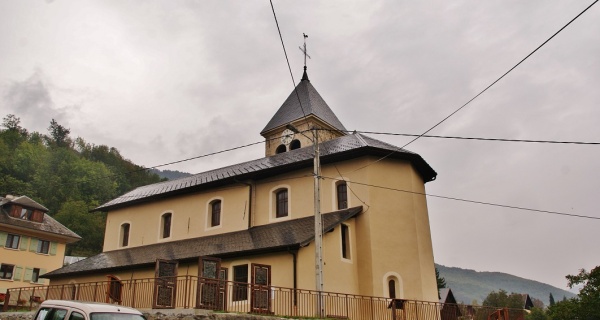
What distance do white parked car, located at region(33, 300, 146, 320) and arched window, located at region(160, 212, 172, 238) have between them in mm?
18338

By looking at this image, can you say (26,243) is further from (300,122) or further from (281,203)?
(281,203)

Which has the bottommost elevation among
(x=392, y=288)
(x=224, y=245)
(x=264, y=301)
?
(x=264, y=301)

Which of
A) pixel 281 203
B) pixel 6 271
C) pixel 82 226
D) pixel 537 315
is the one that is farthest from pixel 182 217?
pixel 537 315

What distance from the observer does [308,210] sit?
23.0 m

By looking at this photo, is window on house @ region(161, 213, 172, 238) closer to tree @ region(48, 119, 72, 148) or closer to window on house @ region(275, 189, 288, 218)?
window on house @ region(275, 189, 288, 218)

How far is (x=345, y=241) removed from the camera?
69.2 ft

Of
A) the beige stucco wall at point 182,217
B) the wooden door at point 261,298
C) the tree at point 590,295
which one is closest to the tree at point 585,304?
the tree at point 590,295

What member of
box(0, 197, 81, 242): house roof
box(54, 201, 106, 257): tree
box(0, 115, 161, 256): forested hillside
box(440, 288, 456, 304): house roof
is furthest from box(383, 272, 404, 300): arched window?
box(54, 201, 106, 257): tree

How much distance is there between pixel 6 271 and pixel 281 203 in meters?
23.4

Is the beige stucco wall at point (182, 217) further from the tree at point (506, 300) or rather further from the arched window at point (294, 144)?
the tree at point (506, 300)

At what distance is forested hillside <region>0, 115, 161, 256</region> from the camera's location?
6519cm

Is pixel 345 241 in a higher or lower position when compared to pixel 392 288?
higher

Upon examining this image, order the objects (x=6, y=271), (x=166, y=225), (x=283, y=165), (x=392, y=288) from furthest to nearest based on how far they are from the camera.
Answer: (x=6, y=271) → (x=166, y=225) → (x=283, y=165) → (x=392, y=288)

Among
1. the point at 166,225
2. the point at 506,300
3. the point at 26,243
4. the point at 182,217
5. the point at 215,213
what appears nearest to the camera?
the point at 215,213
